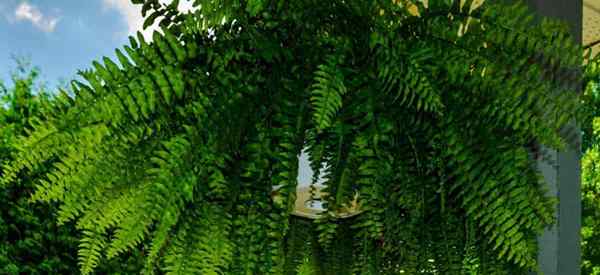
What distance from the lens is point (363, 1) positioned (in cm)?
108

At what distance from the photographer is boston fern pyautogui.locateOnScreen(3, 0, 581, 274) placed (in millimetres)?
1017

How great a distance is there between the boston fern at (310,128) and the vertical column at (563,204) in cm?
29

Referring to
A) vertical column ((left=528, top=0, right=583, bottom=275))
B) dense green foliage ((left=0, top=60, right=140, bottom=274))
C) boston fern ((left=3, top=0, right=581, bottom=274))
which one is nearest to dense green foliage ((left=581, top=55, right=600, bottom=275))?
dense green foliage ((left=0, top=60, right=140, bottom=274))

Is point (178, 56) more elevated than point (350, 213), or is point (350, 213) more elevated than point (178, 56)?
point (178, 56)

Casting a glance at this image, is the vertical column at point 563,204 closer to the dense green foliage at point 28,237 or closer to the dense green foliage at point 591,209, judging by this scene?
the dense green foliage at point 28,237

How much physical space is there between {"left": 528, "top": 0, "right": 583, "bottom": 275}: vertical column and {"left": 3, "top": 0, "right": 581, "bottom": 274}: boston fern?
0.29m

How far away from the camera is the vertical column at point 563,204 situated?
1.36 m

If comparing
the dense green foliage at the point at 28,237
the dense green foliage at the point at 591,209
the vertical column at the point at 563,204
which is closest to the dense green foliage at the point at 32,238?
the dense green foliage at the point at 28,237

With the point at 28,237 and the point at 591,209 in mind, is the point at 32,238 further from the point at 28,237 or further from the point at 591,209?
the point at 591,209

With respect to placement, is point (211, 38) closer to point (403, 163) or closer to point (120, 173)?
point (120, 173)

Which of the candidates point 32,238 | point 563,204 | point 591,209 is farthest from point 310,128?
point 591,209

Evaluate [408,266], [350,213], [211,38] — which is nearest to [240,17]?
[211,38]

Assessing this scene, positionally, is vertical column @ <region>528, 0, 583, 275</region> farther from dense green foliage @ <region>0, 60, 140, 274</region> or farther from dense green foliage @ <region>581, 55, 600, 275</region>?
dense green foliage @ <region>581, 55, 600, 275</region>

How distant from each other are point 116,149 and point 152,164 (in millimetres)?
63
